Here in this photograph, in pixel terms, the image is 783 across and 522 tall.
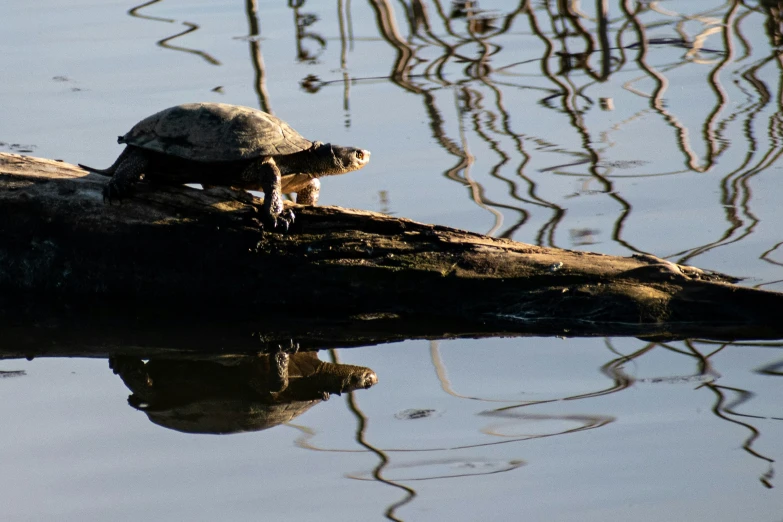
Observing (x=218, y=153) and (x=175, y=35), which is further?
(x=175, y=35)

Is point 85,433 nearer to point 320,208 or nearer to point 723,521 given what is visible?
point 320,208

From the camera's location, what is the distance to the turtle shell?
15.5ft

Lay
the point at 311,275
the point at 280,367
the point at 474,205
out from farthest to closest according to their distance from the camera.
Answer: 1. the point at 474,205
2. the point at 311,275
3. the point at 280,367

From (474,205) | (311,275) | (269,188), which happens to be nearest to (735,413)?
(311,275)

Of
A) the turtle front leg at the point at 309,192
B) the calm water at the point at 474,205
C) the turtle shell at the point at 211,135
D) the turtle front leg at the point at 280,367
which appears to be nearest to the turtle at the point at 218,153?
the turtle shell at the point at 211,135

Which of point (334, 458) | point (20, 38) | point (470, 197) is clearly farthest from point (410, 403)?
point (20, 38)

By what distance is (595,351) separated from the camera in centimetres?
418

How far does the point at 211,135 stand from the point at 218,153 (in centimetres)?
10

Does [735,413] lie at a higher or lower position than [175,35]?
lower

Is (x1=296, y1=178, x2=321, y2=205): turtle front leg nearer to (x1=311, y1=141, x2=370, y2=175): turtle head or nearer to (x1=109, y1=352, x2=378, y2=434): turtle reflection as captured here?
(x1=311, y1=141, x2=370, y2=175): turtle head

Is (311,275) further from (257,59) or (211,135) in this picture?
(257,59)

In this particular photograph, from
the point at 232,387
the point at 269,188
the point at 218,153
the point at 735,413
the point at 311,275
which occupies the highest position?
the point at 218,153

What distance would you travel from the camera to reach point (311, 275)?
4.62 meters

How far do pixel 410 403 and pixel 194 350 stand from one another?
1.04m
